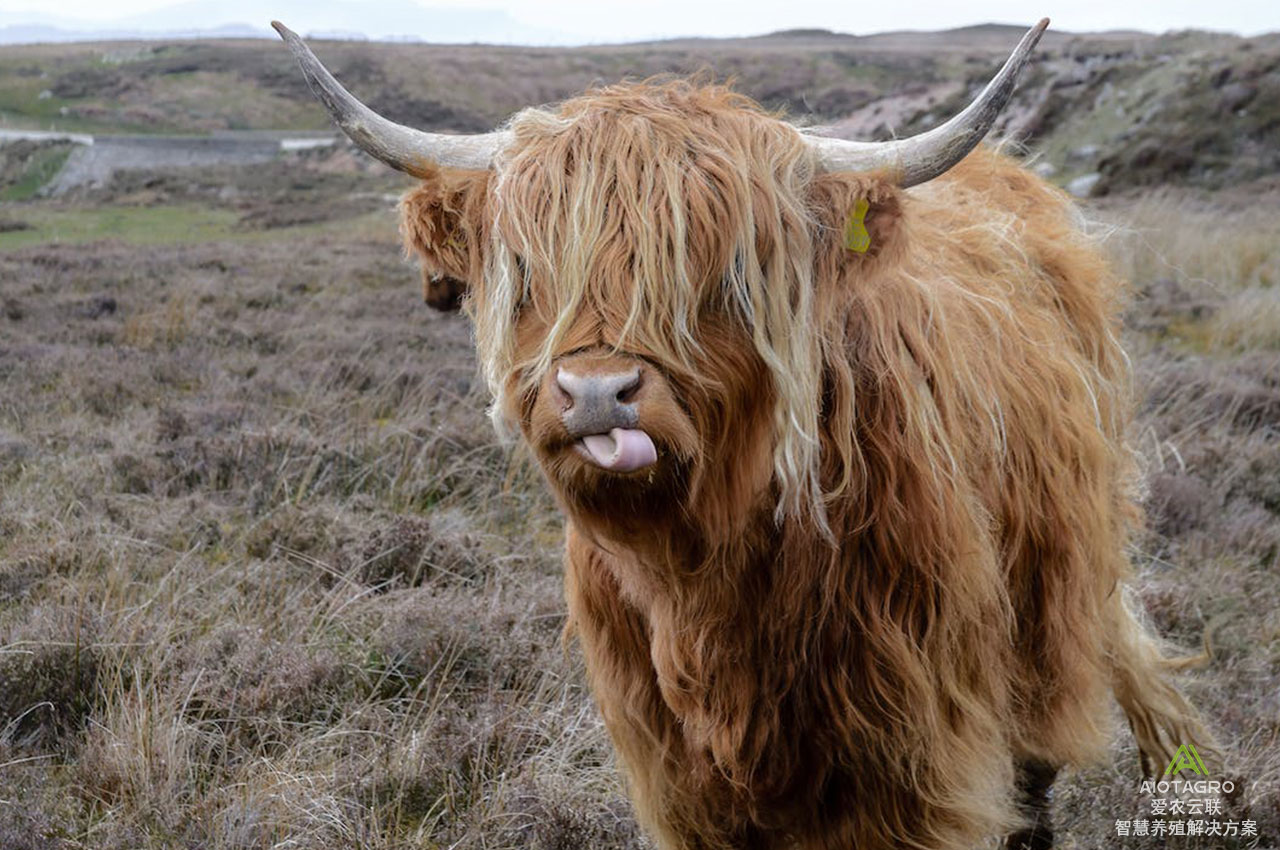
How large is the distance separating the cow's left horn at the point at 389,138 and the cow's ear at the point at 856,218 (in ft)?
2.03

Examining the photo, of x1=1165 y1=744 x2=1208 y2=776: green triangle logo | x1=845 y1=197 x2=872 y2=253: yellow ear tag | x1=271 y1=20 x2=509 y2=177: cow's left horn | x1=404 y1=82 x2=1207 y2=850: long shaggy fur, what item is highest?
x1=271 y1=20 x2=509 y2=177: cow's left horn

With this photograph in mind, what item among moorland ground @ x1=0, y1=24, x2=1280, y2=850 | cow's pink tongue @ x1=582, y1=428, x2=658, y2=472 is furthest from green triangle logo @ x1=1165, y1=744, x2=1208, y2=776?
cow's pink tongue @ x1=582, y1=428, x2=658, y2=472

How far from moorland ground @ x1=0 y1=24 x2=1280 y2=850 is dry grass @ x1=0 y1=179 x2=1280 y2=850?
13 millimetres

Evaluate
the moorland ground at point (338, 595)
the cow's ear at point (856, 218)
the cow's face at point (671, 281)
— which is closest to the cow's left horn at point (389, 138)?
the cow's face at point (671, 281)

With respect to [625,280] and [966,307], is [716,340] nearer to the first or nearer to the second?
[625,280]

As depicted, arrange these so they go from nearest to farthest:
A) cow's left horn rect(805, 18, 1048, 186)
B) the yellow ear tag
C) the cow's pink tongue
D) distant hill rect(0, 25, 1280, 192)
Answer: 1. the cow's pink tongue
2. cow's left horn rect(805, 18, 1048, 186)
3. the yellow ear tag
4. distant hill rect(0, 25, 1280, 192)

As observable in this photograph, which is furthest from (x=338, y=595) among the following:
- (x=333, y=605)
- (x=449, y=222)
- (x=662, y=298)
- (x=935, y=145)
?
(x=935, y=145)

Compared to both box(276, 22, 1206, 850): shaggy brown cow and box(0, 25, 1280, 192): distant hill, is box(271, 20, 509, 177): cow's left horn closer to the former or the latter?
box(276, 22, 1206, 850): shaggy brown cow

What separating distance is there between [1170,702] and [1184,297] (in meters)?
7.75

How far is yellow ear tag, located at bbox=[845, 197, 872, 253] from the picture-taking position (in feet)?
6.22

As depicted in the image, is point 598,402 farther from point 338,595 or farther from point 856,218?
point 338,595

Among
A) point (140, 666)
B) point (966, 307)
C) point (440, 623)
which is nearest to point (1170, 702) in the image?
point (966, 307)

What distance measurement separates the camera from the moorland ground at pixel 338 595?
287 cm

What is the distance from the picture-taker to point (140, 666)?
3201mm
